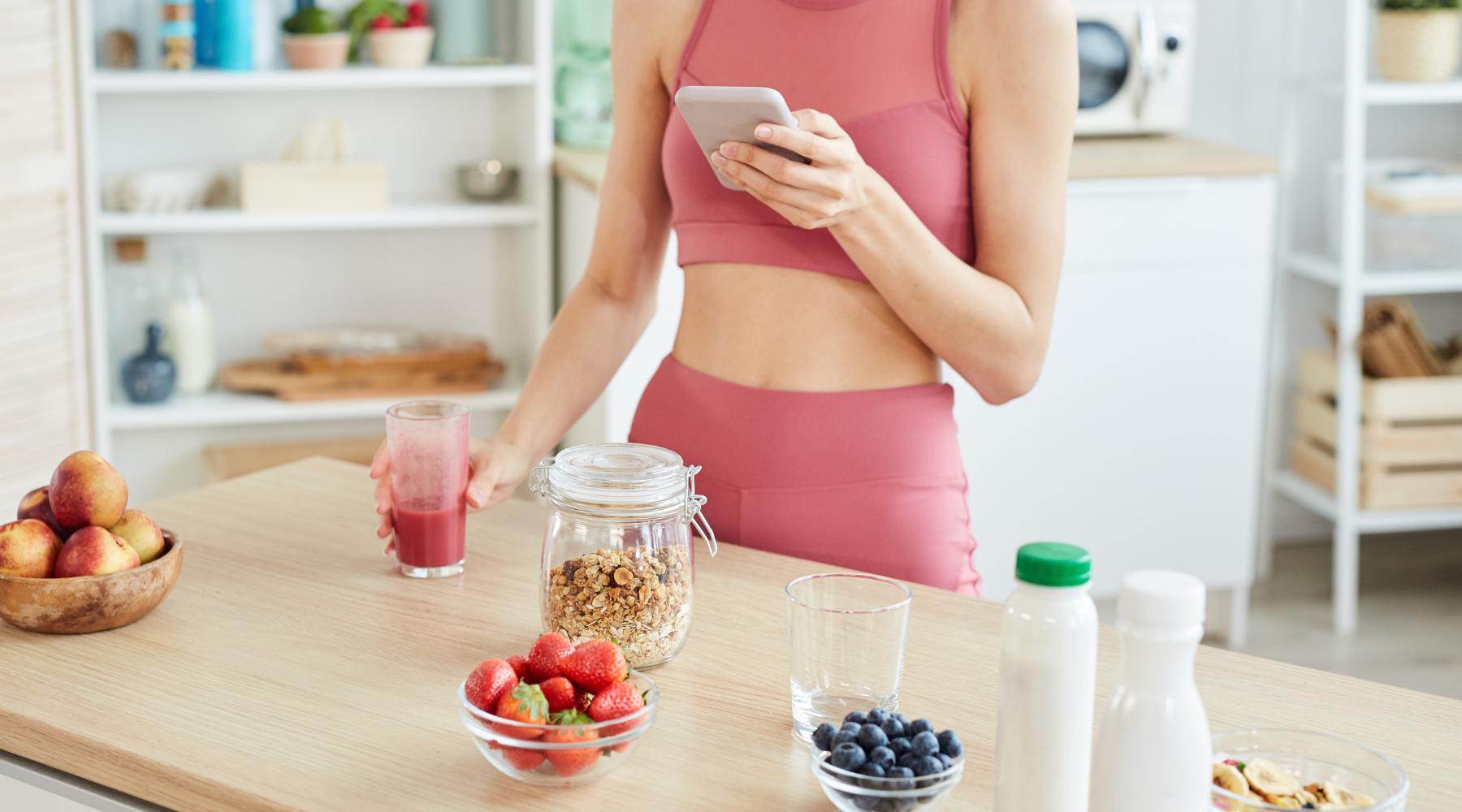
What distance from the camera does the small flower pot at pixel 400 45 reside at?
3.15 metres

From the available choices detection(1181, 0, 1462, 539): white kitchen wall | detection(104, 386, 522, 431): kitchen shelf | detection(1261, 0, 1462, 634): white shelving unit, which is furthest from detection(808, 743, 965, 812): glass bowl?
detection(1181, 0, 1462, 539): white kitchen wall

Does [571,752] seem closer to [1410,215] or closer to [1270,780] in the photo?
[1270,780]

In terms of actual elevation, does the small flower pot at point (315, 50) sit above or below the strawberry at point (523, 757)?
above

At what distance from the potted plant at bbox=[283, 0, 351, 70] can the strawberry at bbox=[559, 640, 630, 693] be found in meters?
2.40

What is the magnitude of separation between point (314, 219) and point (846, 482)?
1.97 m

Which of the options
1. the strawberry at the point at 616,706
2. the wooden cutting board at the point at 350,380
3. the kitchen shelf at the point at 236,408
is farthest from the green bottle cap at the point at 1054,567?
the wooden cutting board at the point at 350,380

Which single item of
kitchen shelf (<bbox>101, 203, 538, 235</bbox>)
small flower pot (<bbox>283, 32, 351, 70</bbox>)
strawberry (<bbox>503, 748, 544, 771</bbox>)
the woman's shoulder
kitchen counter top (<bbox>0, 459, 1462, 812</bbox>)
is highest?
small flower pot (<bbox>283, 32, 351, 70</bbox>)

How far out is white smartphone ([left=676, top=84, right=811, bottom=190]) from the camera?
1207 millimetres

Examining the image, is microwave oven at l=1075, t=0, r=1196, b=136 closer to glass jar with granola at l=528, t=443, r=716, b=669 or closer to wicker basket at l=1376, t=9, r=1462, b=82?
wicker basket at l=1376, t=9, r=1462, b=82

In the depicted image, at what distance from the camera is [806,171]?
4.10 ft

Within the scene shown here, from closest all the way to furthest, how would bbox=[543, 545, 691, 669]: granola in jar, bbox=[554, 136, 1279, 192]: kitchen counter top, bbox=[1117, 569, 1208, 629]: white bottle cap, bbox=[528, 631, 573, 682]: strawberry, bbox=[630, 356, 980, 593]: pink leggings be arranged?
bbox=[1117, 569, 1208, 629]: white bottle cap < bbox=[528, 631, 573, 682]: strawberry < bbox=[543, 545, 691, 669]: granola in jar < bbox=[630, 356, 980, 593]: pink leggings < bbox=[554, 136, 1279, 192]: kitchen counter top

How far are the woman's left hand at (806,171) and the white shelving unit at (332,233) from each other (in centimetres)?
200

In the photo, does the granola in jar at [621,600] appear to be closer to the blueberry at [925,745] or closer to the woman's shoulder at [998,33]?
the blueberry at [925,745]

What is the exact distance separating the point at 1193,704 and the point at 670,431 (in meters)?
0.83
